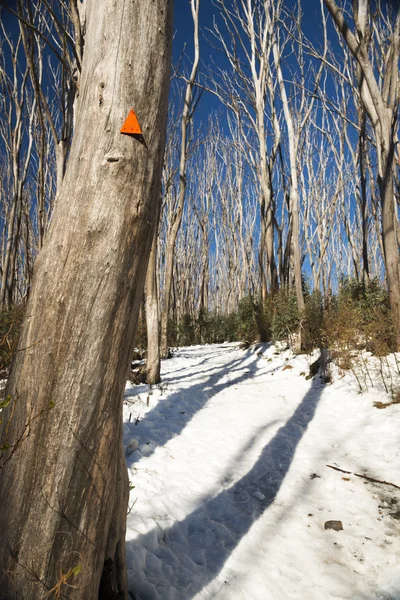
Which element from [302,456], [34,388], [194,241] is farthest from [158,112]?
[194,241]

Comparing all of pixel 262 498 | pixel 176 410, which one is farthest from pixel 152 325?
pixel 262 498

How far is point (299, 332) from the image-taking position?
6848 millimetres

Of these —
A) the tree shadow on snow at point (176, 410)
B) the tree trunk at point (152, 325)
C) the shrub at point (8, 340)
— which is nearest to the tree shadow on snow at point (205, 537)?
the tree shadow on snow at point (176, 410)

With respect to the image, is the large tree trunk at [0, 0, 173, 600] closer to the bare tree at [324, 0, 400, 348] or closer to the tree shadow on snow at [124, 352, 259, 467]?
the tree shadow on snow at [124, 352, 259, 467]

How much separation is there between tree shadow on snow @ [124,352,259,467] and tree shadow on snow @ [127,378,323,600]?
0.80 metres

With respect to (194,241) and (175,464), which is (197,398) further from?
(194,241)

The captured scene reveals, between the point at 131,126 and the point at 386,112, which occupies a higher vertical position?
the point at 386,112

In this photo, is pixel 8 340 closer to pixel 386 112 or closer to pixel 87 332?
pixel 87 332

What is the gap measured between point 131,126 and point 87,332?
65 centimetres

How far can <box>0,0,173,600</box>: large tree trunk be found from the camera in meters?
0.93

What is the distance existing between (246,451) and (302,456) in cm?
49

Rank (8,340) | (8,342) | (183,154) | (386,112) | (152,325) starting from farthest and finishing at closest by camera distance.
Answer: (183,154), (386,112), (152,325), (8,340), (8,342)

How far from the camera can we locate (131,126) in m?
1.05

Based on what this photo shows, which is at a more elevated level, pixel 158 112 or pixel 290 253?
pixel 290 253
